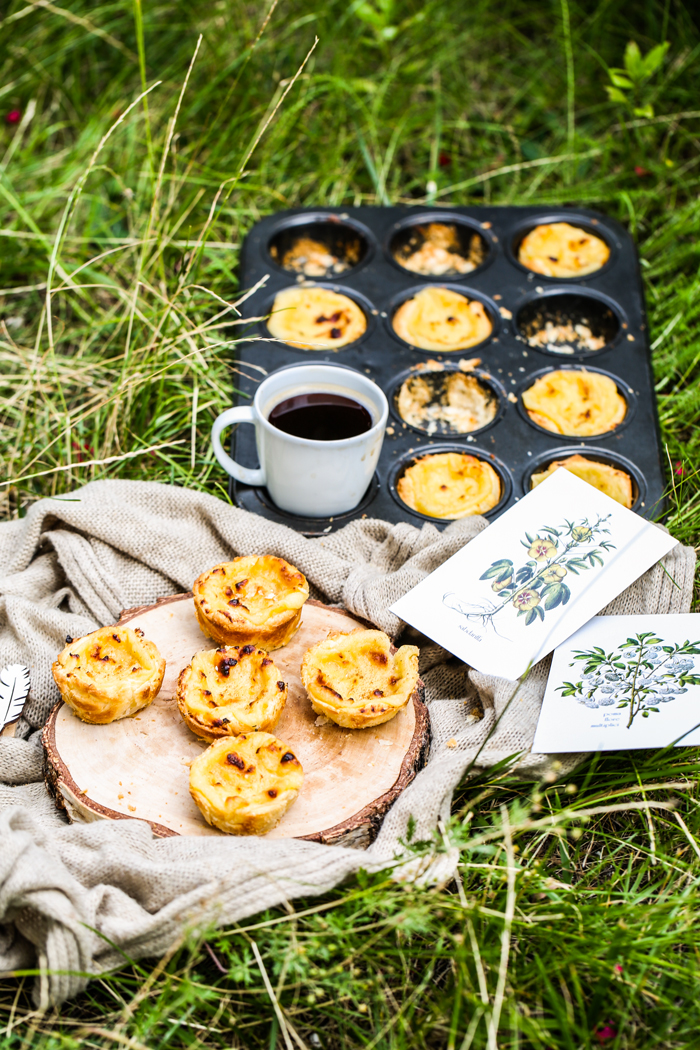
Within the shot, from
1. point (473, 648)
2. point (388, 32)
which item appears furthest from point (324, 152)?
point (473, 648)

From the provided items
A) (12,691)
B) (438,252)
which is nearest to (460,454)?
(438,252)

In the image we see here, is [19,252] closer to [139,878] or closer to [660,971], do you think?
[139,878]

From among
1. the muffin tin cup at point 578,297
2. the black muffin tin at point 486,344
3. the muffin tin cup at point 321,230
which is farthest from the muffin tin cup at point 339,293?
the muffin tin cup at point 578,297

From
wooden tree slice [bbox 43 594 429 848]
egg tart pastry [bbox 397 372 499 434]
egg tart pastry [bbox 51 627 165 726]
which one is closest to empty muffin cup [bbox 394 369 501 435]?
Result: egg tart pastry [bbox 397 372 499 434]

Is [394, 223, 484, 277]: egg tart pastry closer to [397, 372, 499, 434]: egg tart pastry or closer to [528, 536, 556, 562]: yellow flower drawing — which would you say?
[397, 372, 499, 434]: egg tart pastry

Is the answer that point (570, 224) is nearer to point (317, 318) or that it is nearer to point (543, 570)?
point (317, 318)

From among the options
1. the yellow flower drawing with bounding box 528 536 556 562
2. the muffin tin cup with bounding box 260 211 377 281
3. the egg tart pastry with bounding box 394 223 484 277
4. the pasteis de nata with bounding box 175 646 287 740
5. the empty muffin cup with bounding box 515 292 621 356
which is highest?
the muffin tin cup with bounding box 260 211 377 281

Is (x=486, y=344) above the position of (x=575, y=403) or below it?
above
